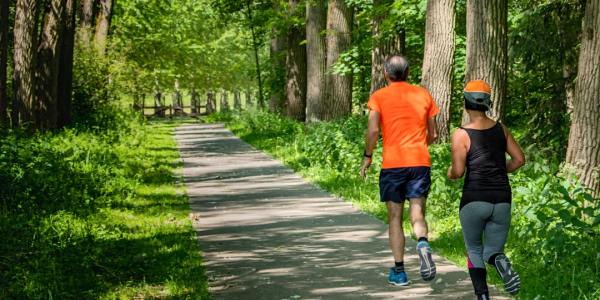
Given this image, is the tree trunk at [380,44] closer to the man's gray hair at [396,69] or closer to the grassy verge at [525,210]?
the grassy verge at [525,210]

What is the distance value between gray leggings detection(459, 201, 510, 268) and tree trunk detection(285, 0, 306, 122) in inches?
1014

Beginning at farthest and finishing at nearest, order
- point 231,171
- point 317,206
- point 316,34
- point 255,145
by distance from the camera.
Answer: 1. point 255,145
2. point 316,34
3. point 231,171
4. point 317,206

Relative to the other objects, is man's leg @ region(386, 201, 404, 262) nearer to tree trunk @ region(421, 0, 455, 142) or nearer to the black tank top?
the black tank top

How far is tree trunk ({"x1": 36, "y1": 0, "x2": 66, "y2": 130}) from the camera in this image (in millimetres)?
18734

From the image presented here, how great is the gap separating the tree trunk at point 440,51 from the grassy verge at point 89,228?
15.2 ft

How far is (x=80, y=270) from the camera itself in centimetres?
801

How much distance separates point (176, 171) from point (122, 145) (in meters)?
3.17

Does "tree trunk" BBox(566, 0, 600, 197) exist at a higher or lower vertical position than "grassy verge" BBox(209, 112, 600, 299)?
higher

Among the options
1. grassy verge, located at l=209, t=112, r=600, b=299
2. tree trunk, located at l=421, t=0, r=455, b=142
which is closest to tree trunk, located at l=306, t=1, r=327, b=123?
grassy verge, located at l=209, t=112, r=600, b=299

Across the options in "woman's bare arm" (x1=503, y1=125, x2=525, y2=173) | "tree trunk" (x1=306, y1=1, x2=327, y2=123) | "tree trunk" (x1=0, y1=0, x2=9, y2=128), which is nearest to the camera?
"woman's bare arm" (x1=503, y1=125, x2=525, y2=173)

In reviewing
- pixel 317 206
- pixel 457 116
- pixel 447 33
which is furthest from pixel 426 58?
pixel 457 116

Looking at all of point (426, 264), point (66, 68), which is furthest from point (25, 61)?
point (426, 264)

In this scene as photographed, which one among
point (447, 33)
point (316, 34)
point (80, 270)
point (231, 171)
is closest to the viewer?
point (80, 270)

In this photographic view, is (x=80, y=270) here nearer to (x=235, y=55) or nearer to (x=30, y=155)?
(x=30, y=155)
